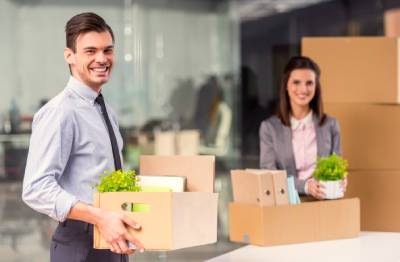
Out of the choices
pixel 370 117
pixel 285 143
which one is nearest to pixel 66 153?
pixel 285 143

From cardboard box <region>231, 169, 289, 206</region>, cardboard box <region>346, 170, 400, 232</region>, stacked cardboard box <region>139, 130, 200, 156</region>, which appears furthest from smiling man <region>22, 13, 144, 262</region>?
stacked cardboard box <region>139, 130, 200, 156</region>

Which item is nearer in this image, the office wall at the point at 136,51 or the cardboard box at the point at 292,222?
the cardboard box at the point at 292,222

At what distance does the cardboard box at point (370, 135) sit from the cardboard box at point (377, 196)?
0.05 metres

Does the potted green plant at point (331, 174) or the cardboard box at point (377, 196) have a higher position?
the potted green plant at point (331, 174)

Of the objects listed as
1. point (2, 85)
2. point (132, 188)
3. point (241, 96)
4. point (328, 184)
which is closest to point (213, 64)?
point (241, 96)

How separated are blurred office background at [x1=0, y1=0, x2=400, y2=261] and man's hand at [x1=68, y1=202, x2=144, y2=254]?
394 centimetres

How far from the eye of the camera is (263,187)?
3.55m

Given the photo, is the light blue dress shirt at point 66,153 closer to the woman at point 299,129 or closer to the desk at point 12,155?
the woman at point 299,129

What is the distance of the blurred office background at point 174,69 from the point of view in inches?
272

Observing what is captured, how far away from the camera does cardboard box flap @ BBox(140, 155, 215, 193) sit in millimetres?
2771

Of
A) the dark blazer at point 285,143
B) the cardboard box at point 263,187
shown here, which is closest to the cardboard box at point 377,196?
the dark blazer at point 285,143

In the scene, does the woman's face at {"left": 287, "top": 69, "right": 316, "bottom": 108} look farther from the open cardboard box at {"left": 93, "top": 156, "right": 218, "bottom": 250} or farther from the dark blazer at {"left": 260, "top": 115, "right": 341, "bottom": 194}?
the open cardboard box at {"left": 93, "top": 156, "right": 218, "bottom": 250}

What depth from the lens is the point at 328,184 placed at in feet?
12.3

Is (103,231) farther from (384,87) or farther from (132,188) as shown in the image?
(384,87)
